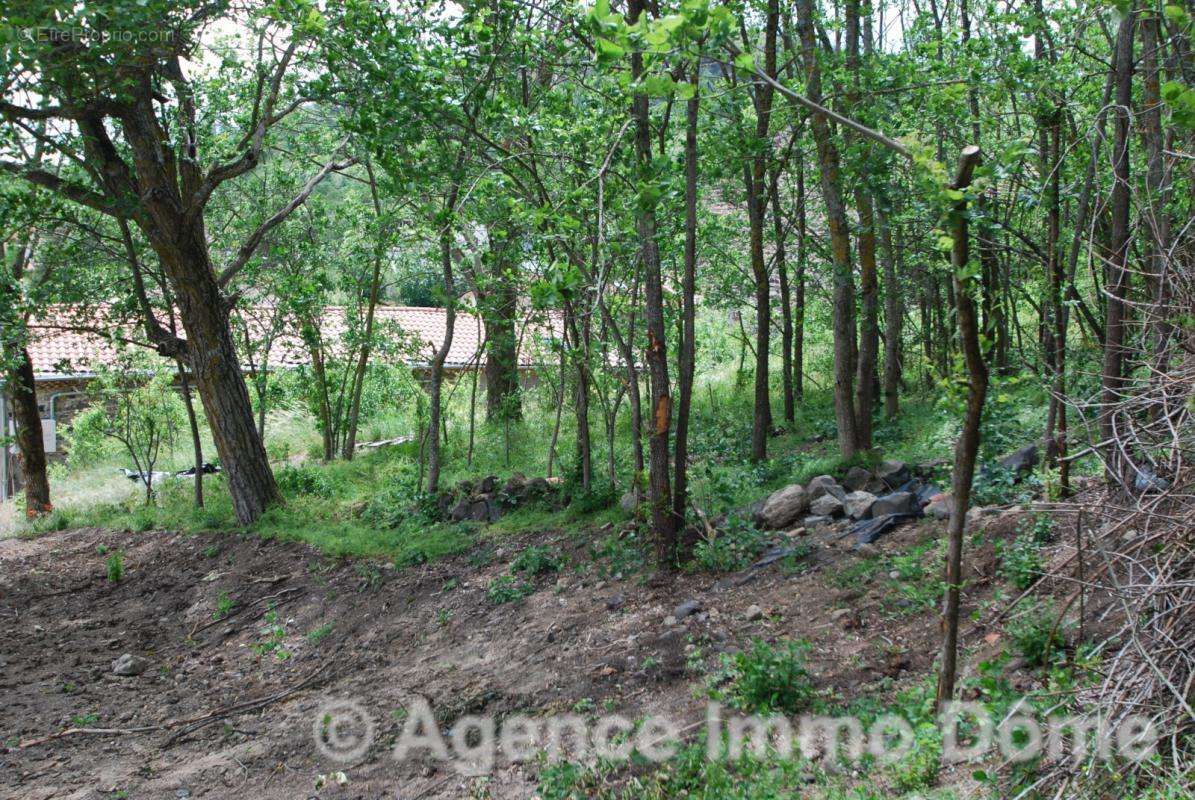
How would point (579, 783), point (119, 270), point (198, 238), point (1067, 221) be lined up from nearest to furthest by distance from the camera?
point (579, 783)
point (1067, 221)
point (198, 238)
point (119, 270)

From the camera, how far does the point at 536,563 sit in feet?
25.6

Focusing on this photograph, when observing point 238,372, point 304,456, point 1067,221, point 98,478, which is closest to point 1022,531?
point 1067,221

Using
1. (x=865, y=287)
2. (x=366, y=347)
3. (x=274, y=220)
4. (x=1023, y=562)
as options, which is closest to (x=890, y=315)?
(x=865, y=287)

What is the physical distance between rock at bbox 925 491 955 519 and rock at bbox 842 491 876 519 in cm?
44

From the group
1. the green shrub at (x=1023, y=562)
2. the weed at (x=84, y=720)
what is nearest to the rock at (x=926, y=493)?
the green shrub at (x=1023, y=562)

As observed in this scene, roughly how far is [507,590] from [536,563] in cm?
43

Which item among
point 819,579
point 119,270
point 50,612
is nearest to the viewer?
point 819,579

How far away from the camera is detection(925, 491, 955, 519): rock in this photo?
6.32m

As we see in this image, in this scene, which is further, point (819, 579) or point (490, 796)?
point (819, 579)

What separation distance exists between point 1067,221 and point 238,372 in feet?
30.0

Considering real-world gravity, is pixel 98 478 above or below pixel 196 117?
below

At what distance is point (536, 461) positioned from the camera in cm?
1226

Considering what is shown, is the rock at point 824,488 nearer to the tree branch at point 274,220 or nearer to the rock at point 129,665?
the rock at point 129,665

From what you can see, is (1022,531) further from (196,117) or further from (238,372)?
(196,117)
